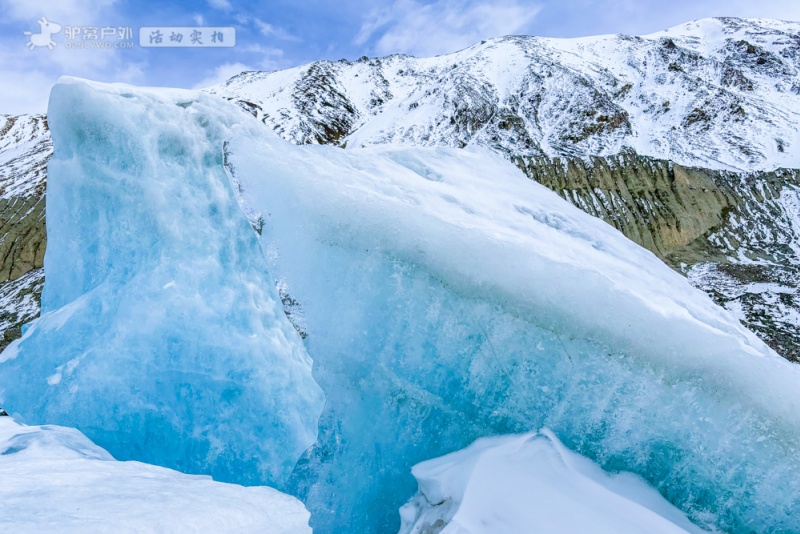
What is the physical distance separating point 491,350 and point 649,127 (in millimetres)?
61813

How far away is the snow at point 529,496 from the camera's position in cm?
330

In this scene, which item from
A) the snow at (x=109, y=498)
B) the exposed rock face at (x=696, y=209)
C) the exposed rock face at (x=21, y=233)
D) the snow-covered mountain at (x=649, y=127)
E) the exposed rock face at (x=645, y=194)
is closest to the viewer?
the snow at (x=109, y=498)

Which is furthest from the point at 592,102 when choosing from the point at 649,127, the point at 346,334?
the point at 346,334

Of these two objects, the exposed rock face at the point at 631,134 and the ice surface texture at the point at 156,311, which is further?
the exposed rock face at the point at 631,134

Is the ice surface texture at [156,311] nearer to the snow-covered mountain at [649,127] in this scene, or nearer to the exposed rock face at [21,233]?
the snow-covered mountain at [649,127]

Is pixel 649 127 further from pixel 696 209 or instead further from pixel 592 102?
pixel 696 209

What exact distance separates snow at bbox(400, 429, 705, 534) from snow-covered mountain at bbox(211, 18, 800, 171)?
159 ft

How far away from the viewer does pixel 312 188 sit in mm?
4816

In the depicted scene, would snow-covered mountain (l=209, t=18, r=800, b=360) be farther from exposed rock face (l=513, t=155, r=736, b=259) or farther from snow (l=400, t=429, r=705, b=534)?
snow (l=400, t=429, r=705, b=534)

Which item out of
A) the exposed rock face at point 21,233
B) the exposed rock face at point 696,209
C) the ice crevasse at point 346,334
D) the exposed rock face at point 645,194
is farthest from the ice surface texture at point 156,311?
the exposed rock face at point 645,194

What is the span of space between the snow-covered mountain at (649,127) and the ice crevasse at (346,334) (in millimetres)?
18931

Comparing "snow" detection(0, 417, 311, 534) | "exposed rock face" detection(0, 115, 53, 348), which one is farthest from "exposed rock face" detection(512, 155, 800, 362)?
"exposed rock face" detection(0, 115, 53, 348)

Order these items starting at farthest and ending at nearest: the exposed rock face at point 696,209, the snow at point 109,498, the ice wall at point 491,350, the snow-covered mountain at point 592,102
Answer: the snow-covered mountain at point 592,102, the exposed rock face at point 696,209, the ice wall at point 491,350, the snow at point 109,498

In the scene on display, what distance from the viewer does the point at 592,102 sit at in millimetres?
56875
